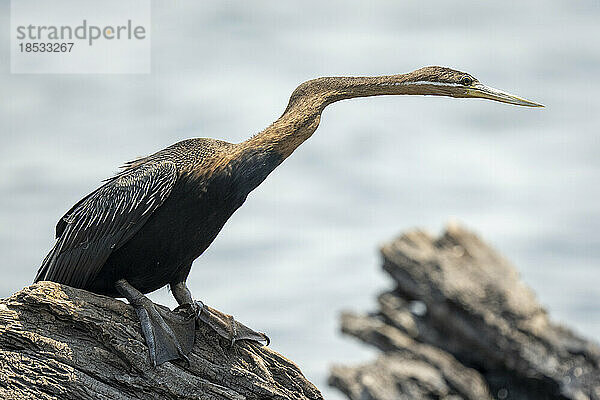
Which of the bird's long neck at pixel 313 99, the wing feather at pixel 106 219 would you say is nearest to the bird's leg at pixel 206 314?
the wing feather at pixel 106 219

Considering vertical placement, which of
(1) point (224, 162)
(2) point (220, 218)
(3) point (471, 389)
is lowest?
(3) point (471, 389)

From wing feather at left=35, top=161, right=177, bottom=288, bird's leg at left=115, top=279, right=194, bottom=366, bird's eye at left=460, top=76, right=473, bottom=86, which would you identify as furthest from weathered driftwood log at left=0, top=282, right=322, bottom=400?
bird's eye at left=460, top=76, right=473, bottom=86

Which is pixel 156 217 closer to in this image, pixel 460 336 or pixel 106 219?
pixel 106 219

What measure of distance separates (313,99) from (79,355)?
2171mm

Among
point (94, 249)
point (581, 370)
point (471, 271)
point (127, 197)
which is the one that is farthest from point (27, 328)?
point (471, 271)

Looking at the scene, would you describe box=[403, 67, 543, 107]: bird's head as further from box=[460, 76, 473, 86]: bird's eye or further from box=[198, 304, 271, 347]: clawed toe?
box=[198, 304, 271, 347]: clawed toe

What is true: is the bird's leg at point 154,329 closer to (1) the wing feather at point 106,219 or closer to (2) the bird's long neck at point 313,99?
(1) the wing feather at point 106,219

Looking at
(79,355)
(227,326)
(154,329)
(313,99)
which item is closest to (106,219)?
(154,329)

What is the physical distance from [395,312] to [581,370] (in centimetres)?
405

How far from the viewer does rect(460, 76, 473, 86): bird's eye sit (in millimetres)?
5072

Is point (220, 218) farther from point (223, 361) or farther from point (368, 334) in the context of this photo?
point (368, 334)

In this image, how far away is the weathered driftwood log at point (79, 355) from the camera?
15.7 feet

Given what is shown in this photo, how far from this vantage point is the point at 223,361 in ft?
17.2

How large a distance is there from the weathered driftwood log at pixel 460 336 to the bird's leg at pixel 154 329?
9207 millimetres
